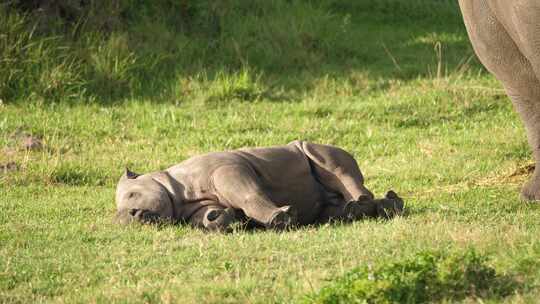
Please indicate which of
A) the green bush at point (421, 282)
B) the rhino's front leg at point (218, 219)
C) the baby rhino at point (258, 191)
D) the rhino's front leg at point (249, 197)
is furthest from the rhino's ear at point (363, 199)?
the green bush at point (421, 282)

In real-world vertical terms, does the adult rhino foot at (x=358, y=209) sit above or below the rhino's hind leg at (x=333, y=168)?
below

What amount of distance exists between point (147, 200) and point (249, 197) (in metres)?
0.72

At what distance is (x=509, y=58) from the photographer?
8.13 meters

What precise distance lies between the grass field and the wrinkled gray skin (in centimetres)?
54

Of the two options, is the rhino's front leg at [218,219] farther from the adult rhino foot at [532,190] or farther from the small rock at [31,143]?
the small rock at [31,143]

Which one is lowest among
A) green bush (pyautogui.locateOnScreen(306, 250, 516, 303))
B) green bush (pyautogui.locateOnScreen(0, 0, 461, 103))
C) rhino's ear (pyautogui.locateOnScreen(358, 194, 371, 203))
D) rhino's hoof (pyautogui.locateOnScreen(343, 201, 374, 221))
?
green bush (pyautogui.locateOnScreen(0, 0, 461, 103))

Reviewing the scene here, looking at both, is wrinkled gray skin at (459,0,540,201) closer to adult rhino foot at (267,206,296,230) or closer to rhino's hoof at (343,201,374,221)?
rhino's hoof at (343,201,374,221)

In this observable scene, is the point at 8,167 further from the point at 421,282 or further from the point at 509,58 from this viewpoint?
the point at 421,282

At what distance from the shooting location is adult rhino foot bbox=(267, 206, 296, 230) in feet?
24.4

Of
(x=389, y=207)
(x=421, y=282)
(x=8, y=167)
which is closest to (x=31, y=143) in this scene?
(x=8, y=167)

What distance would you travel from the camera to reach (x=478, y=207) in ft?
26.6

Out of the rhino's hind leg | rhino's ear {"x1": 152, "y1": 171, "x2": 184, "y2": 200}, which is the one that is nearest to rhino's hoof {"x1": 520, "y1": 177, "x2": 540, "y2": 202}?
the rhino's hind leg

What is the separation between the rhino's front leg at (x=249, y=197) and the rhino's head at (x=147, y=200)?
352 mm

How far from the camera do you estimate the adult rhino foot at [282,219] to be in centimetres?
744
